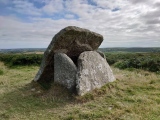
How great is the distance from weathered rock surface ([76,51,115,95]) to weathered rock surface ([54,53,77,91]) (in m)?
0.47

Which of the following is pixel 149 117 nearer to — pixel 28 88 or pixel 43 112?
pixel 43 112

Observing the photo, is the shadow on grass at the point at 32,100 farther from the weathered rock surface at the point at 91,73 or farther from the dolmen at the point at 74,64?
the weathered rock surface at the point at 91,73

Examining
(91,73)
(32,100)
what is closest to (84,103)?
(91,73)

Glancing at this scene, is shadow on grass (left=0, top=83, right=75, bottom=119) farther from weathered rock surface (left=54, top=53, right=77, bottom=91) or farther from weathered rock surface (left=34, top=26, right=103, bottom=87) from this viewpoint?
weathered rock surface (left=34, top=26, right=103, bottom=87)

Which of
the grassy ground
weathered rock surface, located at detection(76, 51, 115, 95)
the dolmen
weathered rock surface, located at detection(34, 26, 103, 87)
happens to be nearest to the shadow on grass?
the grassy ground

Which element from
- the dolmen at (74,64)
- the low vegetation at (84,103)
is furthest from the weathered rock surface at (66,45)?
the low vegetation at (84,103)

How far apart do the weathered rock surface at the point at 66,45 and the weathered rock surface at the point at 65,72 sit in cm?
55

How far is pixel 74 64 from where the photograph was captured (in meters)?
9.40

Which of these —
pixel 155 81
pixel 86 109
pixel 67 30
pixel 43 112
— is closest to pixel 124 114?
pixel 86 109

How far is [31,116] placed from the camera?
21.8 feet

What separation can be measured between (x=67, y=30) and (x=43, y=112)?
4143 millimetres

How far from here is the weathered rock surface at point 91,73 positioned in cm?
830

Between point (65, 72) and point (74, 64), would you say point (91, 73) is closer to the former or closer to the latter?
point (74, 64)

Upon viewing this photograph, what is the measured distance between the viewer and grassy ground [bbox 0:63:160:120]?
647 cm
